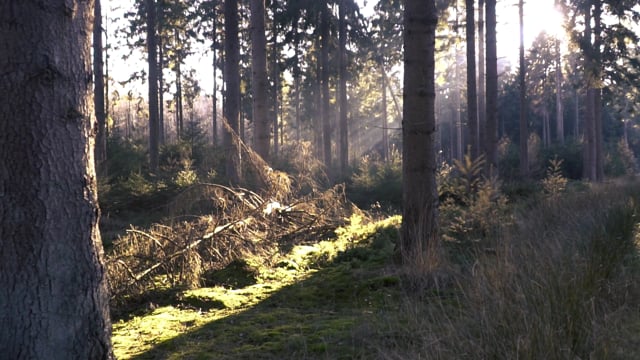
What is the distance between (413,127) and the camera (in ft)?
19.7

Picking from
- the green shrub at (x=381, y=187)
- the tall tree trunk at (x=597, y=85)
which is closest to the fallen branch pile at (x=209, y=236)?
the green shrub at (x=381, y=187)

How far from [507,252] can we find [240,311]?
7.93 feet

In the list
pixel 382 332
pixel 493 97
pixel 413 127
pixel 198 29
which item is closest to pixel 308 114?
pixel 198 29

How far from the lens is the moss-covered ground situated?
3.46m

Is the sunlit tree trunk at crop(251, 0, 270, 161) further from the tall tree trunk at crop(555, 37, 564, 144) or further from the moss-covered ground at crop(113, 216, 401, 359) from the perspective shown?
the tall tree trunk at crop(555, 37, 564, 144)

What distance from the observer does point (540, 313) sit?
2.78m

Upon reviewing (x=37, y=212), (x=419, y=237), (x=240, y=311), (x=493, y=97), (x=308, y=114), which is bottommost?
(x=240, y=311)

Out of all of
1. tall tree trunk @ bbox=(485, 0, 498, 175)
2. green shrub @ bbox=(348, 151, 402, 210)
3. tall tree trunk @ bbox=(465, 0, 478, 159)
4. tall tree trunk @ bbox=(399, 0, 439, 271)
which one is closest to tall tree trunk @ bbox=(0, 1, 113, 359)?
tall tree trunk @ bbox=(399, 0, 439, 271)

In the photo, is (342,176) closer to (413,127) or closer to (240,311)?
(413,127)

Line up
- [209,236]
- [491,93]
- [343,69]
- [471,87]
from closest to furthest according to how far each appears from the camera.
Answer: [209,236] → [491,93] → [471,87] → [343,69]

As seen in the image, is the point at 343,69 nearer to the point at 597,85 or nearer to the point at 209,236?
the point at 597,85

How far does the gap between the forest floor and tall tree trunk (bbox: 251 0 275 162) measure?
22.7 feet

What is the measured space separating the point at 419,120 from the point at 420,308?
9.09 ft

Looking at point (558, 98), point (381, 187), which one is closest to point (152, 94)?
point (381, 187)
